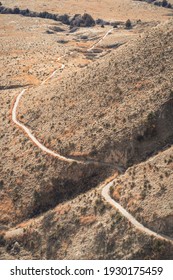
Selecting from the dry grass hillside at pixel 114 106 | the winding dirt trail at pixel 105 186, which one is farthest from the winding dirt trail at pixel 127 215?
the dry grass hillside at pixel 114 106

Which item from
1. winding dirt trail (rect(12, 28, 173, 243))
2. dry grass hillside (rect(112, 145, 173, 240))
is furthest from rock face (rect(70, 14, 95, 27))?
dry grass hillside (rect(112, 145, 173, 240))

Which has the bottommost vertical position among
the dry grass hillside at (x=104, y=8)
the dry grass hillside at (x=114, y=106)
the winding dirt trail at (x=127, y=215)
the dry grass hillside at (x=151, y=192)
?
the winding dirt trail at (x=127, y=215)

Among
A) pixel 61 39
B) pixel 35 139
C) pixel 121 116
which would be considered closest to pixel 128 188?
pixel 121 116

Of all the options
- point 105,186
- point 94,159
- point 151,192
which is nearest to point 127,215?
point 151,192

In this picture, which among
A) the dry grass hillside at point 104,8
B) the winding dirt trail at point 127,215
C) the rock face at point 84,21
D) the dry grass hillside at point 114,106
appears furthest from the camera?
the dry grass hillside at point 104,8

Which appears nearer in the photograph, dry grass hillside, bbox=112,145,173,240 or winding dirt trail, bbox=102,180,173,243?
winding dirt trail, bbox=102,180,173,243

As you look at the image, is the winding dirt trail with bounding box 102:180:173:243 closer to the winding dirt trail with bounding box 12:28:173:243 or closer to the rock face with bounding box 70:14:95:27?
the winding dirt trail with bounding box 12:28:173:243

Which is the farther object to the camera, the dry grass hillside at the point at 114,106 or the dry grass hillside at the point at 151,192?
the dry grass hillside at the point at 114,106

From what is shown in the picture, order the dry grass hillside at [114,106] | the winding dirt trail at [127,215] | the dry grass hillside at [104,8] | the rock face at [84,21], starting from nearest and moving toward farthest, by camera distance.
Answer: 1. the winding dirt trail at [127,215]
2. the dry grass hillside at [114,106]
3. the rock face at [84,21]
4. the dry grass hillside at [104,8]

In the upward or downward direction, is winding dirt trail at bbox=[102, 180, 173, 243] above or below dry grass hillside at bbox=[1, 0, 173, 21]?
below

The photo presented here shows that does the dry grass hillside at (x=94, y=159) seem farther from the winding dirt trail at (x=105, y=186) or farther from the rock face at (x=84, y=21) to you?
the rock face at (x=84, y=21)

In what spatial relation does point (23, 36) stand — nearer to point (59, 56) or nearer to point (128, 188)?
point (59, 56)
